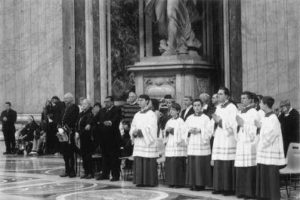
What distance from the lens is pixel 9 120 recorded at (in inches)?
702

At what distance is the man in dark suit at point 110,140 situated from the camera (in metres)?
12.0

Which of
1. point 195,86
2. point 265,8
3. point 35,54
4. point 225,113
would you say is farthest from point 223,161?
point 35,54

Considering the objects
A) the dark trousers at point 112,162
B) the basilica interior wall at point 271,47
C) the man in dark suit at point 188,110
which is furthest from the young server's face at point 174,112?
the basilica interior wall at point 271,47

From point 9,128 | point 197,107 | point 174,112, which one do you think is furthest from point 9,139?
point 197,107

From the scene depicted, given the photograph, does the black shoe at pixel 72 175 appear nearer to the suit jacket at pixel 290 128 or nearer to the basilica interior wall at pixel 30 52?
the suit jacket at pixel 290 128

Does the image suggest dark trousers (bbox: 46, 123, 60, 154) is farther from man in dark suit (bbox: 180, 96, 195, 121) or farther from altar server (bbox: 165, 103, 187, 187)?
altar server (bbox: 165, 103, 187, 187)

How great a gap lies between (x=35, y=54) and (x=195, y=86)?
516 centimetres

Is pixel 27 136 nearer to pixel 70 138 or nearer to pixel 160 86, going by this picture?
pixel 160 86

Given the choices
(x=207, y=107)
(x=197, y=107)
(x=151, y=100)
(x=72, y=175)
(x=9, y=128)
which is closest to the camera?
(x=197, y=107)

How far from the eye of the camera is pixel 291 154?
980 centimetres

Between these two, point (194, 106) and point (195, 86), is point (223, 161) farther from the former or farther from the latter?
point (195, 86)

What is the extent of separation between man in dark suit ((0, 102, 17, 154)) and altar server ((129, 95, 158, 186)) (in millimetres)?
7291

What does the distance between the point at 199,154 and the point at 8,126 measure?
8554 millimetres

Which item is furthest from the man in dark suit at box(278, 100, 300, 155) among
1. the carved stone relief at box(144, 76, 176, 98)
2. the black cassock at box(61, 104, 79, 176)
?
the carved stone relief at box(144, 76, 176, 98)
